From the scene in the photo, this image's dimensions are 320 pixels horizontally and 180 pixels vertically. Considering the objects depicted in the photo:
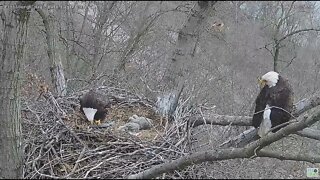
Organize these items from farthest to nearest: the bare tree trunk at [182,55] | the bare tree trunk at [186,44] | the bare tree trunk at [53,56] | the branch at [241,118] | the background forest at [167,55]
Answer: the background forest at [167,55] < the bare tree trunk at [53,56] < the branch at [241,118] < the bare tree trunk at [182,55] < the bare tree trunk at [186,44]

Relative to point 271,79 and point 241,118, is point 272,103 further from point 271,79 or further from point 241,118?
point 241,118

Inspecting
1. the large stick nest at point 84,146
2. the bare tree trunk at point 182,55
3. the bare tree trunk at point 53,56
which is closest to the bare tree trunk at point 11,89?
the large stick nest at point 84,146

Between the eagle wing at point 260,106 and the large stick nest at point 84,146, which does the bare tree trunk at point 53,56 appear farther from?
the eagle wing at point 260,106

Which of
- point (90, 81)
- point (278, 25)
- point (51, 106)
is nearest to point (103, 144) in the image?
point (51, 106)

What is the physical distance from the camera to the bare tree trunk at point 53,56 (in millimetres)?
5695

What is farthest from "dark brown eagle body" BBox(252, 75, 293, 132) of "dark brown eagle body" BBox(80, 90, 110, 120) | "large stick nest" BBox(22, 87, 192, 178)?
"dark brown eagle body" BBox(80, 90, 110, 120)

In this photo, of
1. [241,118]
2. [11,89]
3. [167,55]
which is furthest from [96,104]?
[167,55]

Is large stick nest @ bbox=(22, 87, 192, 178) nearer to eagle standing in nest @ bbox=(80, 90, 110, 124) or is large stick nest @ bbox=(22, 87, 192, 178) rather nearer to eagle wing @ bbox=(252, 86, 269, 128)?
eagle standing in nest @ bbox=(80, 90, 110, 124)

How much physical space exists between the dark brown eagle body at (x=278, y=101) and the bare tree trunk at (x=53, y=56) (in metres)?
2.65

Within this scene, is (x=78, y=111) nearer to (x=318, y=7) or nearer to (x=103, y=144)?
(x=103, y=144)

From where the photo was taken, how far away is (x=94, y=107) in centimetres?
404

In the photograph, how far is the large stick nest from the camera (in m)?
2.97

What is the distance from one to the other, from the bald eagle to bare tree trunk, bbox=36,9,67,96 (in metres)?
2.62

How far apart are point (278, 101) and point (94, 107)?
1615 mm
